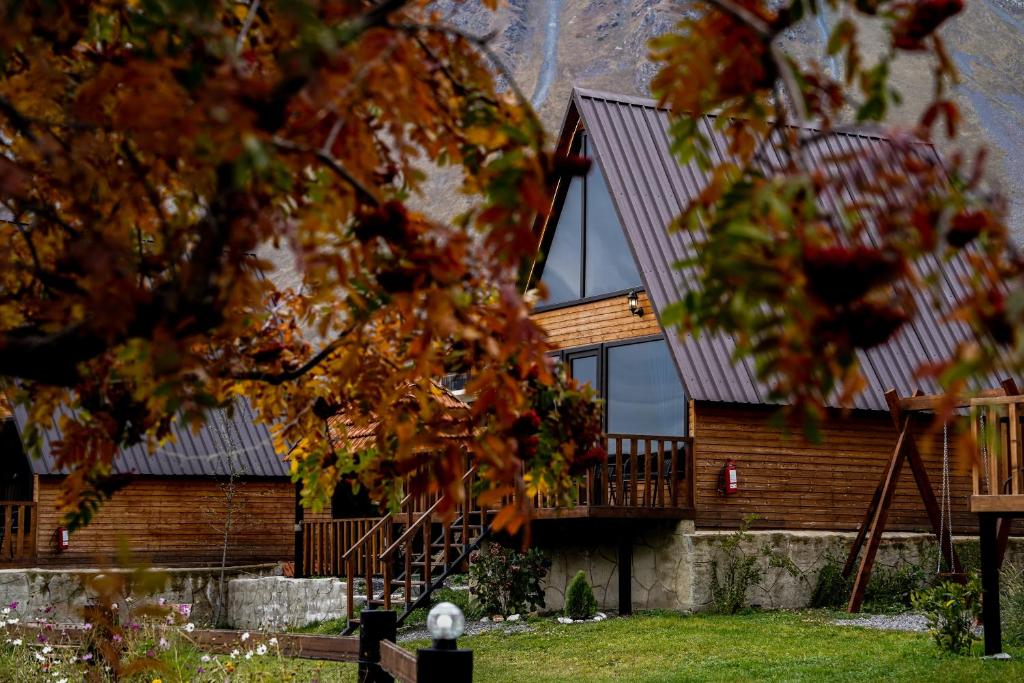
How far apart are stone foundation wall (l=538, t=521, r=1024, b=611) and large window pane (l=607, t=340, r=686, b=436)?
175 cm

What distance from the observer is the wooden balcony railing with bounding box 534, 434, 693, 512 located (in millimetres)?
16719

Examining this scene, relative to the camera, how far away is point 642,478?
19.2 m

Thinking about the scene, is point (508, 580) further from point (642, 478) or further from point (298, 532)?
point (298, 532)

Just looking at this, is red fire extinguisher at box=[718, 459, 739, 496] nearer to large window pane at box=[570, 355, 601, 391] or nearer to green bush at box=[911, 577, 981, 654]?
large window pane at box=[570, 355, 601, 391]

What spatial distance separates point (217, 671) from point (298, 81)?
293 inches

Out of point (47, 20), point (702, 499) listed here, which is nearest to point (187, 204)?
point (47, 20)

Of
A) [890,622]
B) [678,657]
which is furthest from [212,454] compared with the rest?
[890,622]

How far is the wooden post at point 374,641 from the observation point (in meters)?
8.33

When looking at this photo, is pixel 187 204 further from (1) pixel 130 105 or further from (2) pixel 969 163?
(2) pixel 969 163

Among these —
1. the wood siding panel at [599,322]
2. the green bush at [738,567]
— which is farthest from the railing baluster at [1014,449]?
the wood siding panel at [599,322]

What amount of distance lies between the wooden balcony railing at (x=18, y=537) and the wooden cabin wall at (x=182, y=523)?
15cm

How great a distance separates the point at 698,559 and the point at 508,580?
261 centimetres

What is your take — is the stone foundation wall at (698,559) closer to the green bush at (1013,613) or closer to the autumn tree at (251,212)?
the green bush at (1013,613)

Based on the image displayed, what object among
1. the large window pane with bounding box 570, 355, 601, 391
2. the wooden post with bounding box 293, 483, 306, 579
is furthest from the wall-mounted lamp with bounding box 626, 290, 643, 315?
the wooden post with bounding box 293, 483, 306, 579
